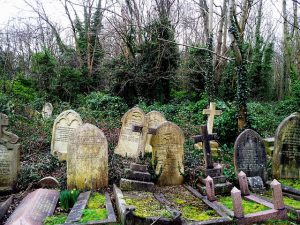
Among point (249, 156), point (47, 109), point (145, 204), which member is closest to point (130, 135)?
point (249, 156)

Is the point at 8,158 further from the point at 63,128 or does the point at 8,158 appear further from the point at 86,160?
the point at 63,128

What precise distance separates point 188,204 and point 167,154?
5.59ft

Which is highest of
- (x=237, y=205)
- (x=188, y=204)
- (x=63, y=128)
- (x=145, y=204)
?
(x=63, y=128)

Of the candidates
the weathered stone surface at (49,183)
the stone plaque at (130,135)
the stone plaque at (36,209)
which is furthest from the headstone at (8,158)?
the stone plaque at (130,135)

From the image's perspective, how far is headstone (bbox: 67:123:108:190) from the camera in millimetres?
6395

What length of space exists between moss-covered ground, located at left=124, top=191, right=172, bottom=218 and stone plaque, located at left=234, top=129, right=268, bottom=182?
230cm

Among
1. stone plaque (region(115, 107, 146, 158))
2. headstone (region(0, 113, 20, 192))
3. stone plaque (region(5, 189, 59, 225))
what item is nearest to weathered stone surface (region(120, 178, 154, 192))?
stone plaque (region(5, 189, 59, 225))

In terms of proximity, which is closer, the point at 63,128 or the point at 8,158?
the point at 8,158

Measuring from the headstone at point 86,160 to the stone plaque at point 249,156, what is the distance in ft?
10.2

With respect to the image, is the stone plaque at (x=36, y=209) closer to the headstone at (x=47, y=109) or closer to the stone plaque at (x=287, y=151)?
the stone plaque at (x=287, y=151)

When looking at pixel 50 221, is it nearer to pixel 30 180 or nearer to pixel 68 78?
pixel 30 180

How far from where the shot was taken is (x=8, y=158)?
666cm

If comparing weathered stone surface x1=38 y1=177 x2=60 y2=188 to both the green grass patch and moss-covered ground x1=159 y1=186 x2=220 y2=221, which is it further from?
the green grass patch

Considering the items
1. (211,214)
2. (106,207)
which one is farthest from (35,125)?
(211,214)
